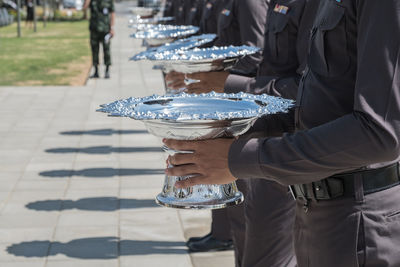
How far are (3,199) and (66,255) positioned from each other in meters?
1.57

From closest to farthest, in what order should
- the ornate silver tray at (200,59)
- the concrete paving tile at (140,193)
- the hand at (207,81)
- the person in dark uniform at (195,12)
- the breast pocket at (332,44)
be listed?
1. the breast pocket at (332,44)
2. the ornate silver tray at (200,59)
3. the hand at (207,81)
4. the concrete paving tile at (140,193)
5. the person in dark uniform at (195,12)

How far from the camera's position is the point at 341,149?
1.64 meters

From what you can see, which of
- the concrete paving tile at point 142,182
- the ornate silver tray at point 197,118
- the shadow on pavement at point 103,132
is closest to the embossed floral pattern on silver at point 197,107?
the ornate silver tray at point 197,118

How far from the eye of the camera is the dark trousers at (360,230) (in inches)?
72.9

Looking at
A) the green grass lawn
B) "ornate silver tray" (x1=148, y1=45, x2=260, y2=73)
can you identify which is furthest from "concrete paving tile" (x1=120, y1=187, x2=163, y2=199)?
the green grass lawn

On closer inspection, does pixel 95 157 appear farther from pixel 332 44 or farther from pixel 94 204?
pixel 332 44

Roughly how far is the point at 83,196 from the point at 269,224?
314 cm

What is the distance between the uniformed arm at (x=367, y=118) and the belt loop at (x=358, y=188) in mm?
131

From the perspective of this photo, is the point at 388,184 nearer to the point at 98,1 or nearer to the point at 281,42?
the point at 281,42

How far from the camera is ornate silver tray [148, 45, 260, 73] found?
2830 mm

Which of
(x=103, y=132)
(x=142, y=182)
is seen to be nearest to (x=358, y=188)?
(x=142, y=182)

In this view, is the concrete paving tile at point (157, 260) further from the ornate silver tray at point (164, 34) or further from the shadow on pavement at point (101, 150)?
the shadow on pavement at point (101, 150)

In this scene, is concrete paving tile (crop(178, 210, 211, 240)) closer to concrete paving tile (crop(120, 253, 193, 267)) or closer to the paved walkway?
the paved walkway

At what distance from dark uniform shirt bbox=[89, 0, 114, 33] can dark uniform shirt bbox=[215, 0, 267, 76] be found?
31.6 ft
